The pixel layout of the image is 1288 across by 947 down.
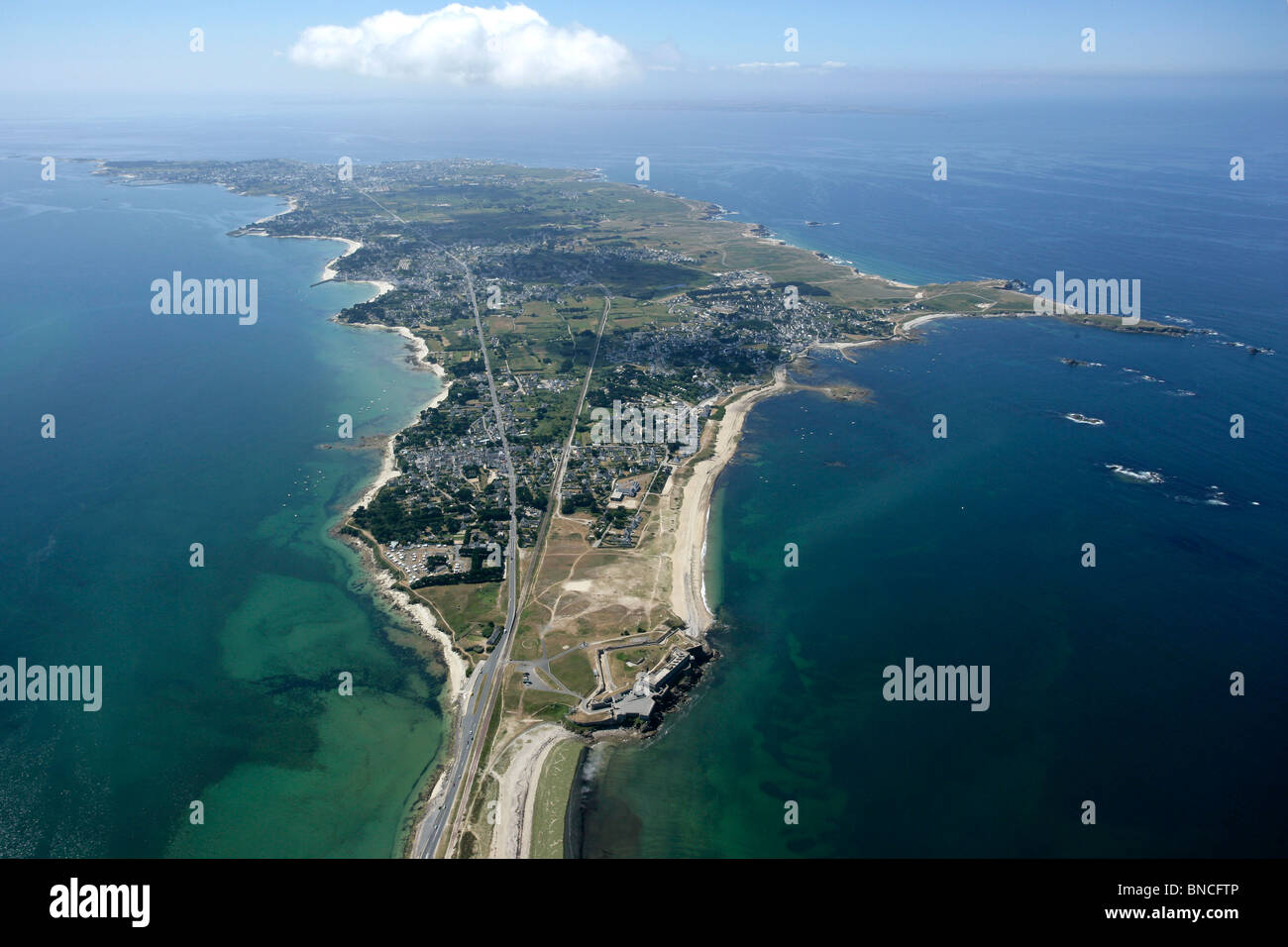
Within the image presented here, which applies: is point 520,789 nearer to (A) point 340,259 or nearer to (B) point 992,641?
(B) point 992,641

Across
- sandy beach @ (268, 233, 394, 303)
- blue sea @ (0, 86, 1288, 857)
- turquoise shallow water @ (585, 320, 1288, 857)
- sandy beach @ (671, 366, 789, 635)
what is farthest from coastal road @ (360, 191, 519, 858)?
sandy beach @ (268, 233, 394, 303)

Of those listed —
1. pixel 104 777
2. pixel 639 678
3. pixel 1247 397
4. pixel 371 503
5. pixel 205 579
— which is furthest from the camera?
pixel 1247 397

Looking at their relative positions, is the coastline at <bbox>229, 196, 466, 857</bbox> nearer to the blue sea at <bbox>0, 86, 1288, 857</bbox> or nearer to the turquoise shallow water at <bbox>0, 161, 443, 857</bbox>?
the turquoise shallow water at <bbox>0, 161, 443, 857</bbox>

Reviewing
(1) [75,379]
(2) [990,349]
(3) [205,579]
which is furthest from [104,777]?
(2) [990,349]

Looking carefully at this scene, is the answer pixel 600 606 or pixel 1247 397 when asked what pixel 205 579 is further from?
pixel 1247 397

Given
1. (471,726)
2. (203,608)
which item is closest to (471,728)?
(471,726)

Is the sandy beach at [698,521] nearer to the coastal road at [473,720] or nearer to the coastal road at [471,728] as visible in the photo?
the coastal road at [473,720]
